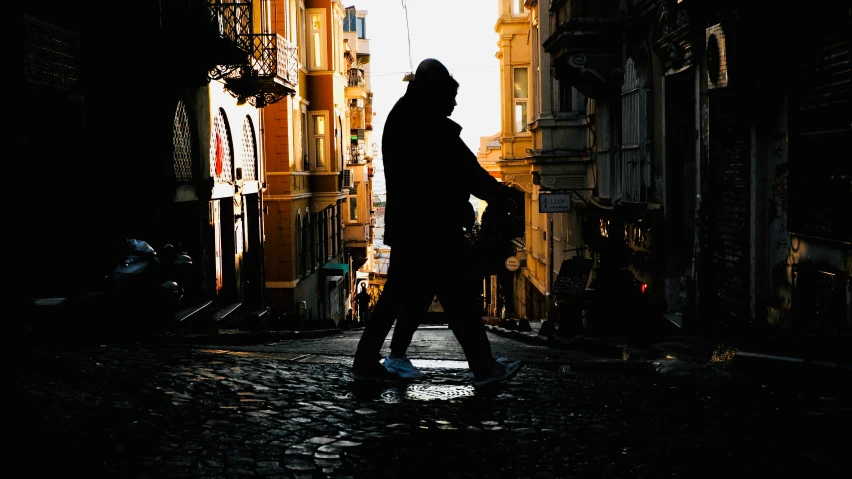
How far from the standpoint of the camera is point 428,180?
602cm

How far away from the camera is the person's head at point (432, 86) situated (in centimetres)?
604

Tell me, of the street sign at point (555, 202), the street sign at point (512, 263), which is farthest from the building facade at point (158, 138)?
the street sign at point (512, 263)

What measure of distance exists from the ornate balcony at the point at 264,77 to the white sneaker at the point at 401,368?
40.3 ft

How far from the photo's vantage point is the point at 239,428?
5066 mm

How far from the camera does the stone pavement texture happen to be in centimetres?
430

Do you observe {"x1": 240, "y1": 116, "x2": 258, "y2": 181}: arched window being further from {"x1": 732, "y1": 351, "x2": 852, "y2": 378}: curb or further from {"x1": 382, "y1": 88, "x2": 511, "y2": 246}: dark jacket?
{"x1": 382, "y1": 88, "x2": 511, "y2": 246}: dark jacket

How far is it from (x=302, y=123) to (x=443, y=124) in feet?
82.3

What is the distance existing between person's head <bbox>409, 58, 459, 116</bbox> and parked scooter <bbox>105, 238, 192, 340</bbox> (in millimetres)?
3956

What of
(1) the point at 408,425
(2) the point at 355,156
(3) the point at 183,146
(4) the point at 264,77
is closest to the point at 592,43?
(4) the point at 264,77

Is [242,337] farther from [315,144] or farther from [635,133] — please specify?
[315,144]

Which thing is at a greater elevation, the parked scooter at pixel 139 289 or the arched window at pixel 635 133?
the arched window at pixel 635 133

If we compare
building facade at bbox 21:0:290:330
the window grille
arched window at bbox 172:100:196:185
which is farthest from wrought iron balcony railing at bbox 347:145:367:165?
the window grille

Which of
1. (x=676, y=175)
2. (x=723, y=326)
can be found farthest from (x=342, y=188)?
(x=723, y=326)

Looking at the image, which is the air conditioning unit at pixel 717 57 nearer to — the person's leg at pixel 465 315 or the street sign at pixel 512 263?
the person's leg at pixel 465 315
